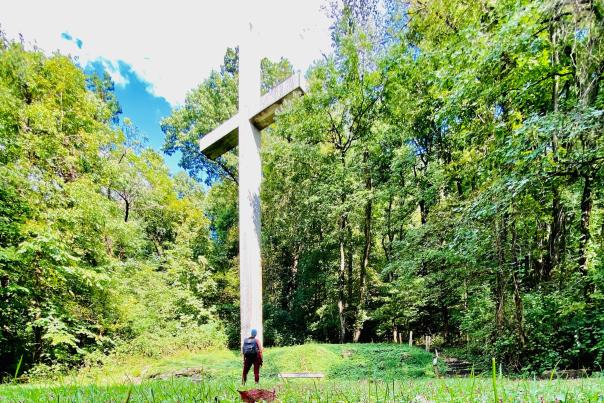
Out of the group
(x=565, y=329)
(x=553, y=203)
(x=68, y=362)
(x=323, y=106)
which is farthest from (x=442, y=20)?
(x=68, y=362)

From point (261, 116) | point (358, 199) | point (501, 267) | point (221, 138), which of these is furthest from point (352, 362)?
point (261, 116)

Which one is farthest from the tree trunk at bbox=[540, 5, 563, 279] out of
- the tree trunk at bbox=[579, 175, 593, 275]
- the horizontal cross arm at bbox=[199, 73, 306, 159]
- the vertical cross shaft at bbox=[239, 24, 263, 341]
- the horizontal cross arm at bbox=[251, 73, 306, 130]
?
the vertical cross shaft at bbox=[239, 24, 263, 341]

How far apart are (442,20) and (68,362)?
55.3 ft

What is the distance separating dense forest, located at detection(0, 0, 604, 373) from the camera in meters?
5.55

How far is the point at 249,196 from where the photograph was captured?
7.08 metres

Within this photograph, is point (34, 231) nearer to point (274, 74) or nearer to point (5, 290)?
point (5, 290)

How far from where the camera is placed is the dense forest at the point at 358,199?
5.55 meters

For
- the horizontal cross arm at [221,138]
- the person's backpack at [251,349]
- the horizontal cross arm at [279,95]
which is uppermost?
the horizontal cross arm at [279,95]

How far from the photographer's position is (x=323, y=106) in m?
13.9

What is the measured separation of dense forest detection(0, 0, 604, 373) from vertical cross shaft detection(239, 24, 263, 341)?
380 cm

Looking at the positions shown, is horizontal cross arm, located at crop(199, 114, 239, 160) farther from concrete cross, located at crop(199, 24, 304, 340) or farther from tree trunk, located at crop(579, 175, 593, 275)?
tree trunk, located at crop(579, 175, 593, 275)

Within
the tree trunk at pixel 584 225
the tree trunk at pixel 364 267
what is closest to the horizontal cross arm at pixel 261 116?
the tree trunk at pixel 584 225

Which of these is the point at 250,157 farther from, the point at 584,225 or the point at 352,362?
the point at 352,362

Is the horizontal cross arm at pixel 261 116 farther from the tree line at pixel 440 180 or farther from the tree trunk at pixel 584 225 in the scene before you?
the tree trunk at pixel 584 225
